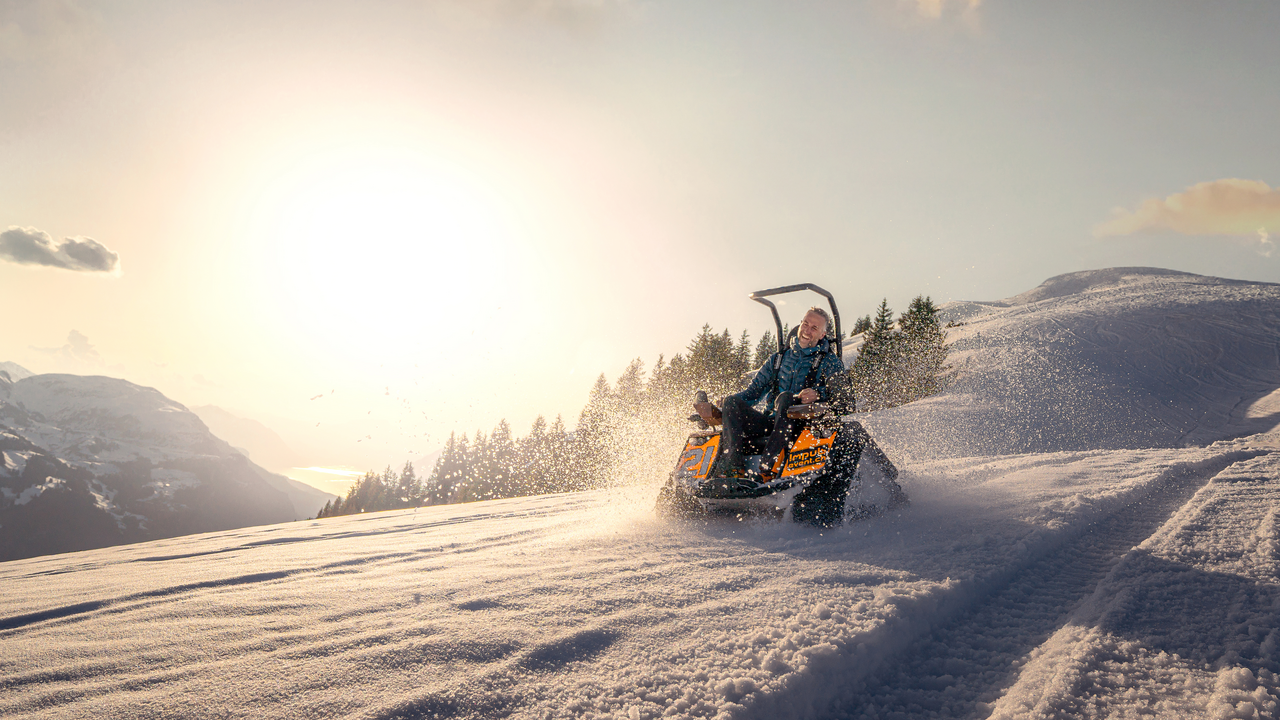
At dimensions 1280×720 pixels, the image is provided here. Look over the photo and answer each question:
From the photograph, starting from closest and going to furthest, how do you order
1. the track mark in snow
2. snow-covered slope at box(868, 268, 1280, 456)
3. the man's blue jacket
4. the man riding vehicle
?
the track mark in snow, the man riding vehicle, the man's blue jacket, snow-covered slope at box(868, 268, 1280, 456)

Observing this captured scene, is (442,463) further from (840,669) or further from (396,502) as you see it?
(840,669)

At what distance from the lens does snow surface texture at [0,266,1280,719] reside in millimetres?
1710

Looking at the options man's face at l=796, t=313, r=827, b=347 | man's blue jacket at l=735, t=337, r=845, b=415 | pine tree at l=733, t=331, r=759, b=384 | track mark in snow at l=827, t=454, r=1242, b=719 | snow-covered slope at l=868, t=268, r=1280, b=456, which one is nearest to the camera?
track mark in snow at l=827, t=454, r=1242, b=719

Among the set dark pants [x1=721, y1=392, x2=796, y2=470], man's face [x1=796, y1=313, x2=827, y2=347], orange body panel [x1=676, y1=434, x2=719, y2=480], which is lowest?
orange body panel [x1=676, y1=434, x2=719, y2=480]

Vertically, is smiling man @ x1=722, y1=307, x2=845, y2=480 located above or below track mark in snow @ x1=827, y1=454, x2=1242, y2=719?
above

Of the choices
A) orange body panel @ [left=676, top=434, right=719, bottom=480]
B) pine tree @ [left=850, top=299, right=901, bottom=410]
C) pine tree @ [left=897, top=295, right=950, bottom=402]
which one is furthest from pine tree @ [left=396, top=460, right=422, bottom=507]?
orange body panel @ [left=676, top=434, right=719, bottom=480]

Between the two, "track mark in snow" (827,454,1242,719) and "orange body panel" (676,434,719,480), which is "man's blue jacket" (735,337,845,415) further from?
"track mark in snow" (827,454,1242,719)

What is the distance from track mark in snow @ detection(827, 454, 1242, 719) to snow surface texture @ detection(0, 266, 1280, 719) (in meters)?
0.01

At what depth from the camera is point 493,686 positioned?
5.55 feet

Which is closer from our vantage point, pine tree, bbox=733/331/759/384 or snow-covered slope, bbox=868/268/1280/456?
snow-covered slope, bbox=868/268/1280/456

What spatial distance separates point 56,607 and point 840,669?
421cm

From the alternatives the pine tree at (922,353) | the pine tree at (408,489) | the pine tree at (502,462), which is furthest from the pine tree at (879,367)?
the pine tree at (408,489)

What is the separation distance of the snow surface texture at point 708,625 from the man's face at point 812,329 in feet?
6.47

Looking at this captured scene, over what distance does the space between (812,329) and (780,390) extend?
735mm
